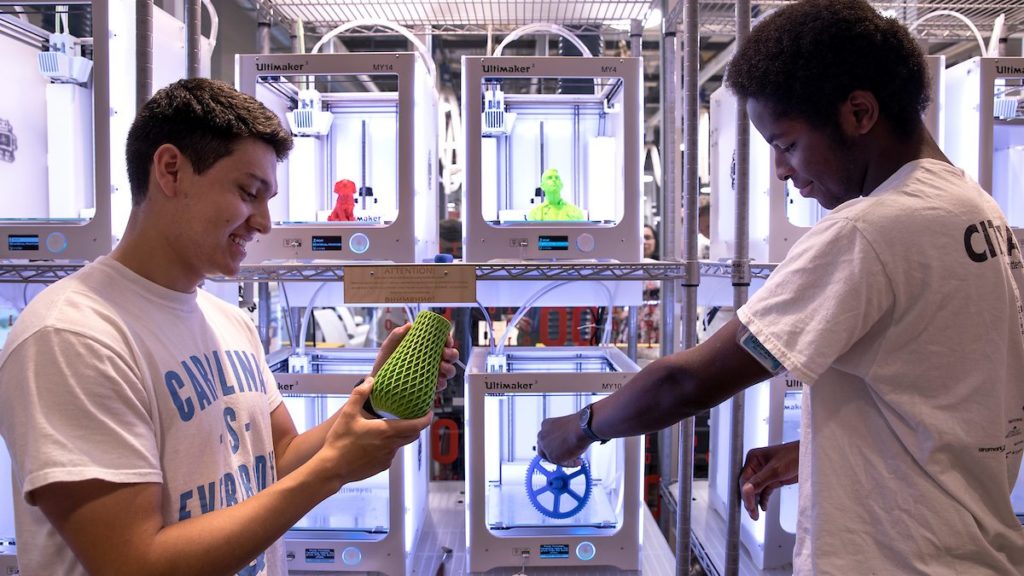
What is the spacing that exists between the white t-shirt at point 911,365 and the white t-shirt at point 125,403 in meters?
0.67

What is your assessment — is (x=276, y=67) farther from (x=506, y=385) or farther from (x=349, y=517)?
(x=349, y=517)

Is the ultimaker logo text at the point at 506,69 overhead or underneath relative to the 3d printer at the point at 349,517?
overhead

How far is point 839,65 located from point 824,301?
0.92 feet

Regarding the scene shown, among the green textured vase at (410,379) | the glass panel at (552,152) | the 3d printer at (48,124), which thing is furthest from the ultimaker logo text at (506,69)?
the 3d printer at (48,124)

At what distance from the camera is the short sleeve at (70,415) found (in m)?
0.58

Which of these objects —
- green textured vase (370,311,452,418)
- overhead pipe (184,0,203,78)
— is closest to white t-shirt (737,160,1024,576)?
green textured vase (370,311,452,418)

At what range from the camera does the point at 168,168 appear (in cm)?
75

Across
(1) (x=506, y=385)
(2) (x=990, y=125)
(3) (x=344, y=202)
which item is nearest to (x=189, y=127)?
(3) (x=344, y=202)

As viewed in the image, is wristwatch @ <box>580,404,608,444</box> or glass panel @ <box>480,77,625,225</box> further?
glass panel @ <box>480,77,625,225</box>

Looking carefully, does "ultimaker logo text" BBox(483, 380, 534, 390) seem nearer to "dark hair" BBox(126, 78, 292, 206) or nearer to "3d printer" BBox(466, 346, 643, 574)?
"3d printer" BBox(466, 346, 643, 574)

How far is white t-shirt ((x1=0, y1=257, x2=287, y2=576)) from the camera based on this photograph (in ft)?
1.97

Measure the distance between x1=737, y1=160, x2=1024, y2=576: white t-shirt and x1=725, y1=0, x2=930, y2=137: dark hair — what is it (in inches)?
3.7

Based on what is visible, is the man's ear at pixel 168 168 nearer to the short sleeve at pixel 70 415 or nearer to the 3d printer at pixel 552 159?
the short sleeve at pixel 70 415

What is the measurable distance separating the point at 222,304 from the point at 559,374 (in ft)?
2.04
